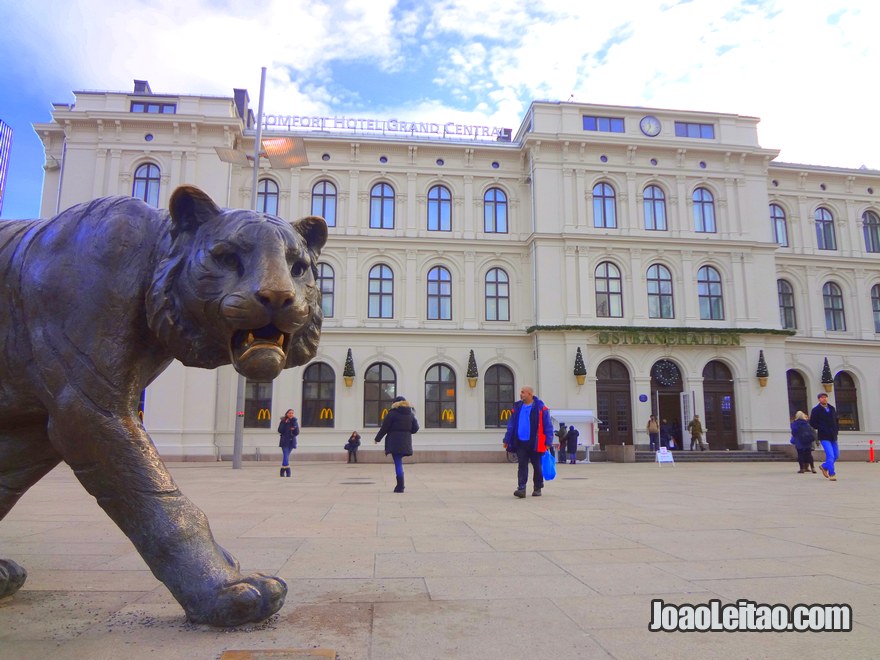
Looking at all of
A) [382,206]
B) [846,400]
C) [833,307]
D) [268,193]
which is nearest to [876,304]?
[833,307]

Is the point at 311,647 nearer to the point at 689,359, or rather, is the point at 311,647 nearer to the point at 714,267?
the point at 689,359

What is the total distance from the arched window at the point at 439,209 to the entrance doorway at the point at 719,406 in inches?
527

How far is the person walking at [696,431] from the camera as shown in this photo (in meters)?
25.5

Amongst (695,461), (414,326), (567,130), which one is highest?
(567,130)

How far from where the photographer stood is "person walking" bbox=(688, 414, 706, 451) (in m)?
25.5

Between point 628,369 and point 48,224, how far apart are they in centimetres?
2572

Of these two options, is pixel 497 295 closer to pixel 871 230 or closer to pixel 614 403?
pixel 614 403

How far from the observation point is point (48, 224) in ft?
9.86

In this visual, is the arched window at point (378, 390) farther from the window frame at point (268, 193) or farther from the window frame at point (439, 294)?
the window frame at point (268, 193)

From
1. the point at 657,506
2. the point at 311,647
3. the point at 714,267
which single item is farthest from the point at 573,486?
the point at 714,267

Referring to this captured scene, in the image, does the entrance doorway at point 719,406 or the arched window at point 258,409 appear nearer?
A: the arched window at point 258,409

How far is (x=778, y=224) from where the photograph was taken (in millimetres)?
30797

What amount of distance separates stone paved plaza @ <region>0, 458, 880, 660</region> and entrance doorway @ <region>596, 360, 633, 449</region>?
17.7m

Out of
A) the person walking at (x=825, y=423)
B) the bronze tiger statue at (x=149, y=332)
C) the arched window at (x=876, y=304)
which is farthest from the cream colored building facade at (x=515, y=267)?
the bronze tiger statue at (x=149, y=332)
